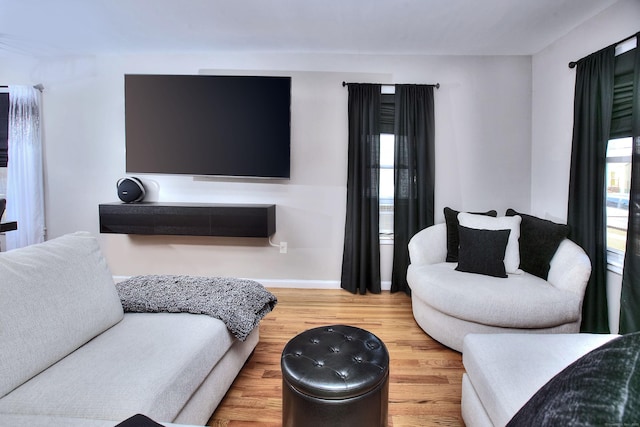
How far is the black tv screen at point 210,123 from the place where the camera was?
3395 mm

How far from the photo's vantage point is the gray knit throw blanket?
1782 mm

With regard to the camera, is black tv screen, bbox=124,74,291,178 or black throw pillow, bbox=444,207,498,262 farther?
black tv screen, bbox=124,74,291,178

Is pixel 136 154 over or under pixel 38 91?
under

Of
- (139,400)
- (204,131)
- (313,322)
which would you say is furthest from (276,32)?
(139,400)

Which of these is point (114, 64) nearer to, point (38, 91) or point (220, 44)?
point (38, 91)

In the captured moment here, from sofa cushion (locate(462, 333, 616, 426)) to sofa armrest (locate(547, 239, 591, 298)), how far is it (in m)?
0.72

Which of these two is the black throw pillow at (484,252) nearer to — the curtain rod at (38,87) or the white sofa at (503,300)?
the white sofa at (503,300)

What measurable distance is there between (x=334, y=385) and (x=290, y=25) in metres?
2.70

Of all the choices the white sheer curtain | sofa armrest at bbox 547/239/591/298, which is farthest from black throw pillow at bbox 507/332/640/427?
the white sheer curtain

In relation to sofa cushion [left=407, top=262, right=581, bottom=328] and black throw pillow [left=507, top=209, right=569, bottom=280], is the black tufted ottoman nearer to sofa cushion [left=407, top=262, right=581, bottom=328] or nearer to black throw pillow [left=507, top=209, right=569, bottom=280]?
sofa cushion [left=407, top=262, right=581, bottom=328]

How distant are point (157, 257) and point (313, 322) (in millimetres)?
1982

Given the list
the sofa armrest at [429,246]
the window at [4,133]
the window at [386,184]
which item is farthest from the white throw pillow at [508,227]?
the window at [4,133]

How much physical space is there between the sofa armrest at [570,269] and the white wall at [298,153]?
1149 mm

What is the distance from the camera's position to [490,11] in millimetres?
2529
